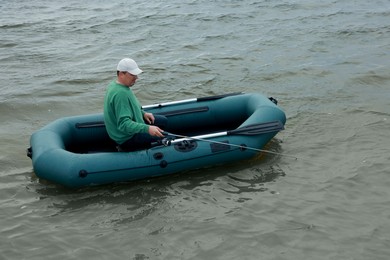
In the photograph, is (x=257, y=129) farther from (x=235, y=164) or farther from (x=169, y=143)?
(x=169, y=143)

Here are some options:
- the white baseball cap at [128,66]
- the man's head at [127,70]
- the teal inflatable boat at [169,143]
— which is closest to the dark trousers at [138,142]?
the teal inflatable boat at [169,143]

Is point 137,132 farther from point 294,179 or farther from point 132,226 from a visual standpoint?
point 294,179

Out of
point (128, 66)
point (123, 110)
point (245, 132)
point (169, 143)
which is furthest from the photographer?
point (245, 132)

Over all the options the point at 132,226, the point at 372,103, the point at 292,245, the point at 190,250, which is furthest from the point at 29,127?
the point at 372,103

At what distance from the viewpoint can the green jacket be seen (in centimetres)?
563

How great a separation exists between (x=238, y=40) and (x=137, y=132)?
722cm

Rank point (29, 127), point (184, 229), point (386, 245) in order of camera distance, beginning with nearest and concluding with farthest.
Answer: point (386, 245) < point (184, 229) < point (29, 127)

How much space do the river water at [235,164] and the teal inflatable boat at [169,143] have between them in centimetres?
25

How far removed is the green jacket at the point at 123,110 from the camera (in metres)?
5.63

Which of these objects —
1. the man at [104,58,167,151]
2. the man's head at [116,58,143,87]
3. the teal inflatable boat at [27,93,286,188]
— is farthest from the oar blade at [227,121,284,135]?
the man's head at [116,58,143,87]

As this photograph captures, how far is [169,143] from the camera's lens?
6008 mm

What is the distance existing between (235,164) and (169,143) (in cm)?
91

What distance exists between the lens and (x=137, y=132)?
5.77 metres

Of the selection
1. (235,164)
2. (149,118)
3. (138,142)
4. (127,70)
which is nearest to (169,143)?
(138,142)
